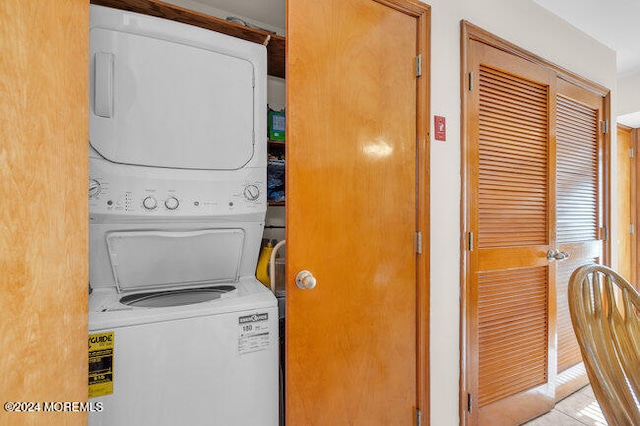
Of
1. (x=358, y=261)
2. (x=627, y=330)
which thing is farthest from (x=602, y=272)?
(x=358, y=261)

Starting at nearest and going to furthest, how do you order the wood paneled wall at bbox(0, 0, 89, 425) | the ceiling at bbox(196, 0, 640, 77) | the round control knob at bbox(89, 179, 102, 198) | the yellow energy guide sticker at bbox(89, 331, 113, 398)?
the wood paneled wall at bbox(0, 0, 89, 425)
the yellow energy guide sticker at bbox(89, 331, 113, 398)
the round control knob at bbox(89, 179, 102, 198)
the ceiling at bbox(196, 0, 640, 77)

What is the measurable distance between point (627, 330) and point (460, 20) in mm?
1517

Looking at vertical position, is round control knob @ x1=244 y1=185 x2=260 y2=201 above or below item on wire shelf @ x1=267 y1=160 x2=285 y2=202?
below

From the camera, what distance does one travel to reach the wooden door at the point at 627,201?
305cm

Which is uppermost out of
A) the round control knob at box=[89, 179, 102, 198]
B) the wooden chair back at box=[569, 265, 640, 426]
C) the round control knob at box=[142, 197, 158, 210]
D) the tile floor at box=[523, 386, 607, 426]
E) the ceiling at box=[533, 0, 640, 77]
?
the ceiling at box=[533, 0, 640, 77]

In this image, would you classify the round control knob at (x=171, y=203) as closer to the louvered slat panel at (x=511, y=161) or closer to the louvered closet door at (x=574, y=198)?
the louvered slat panel at (x=511, y=161)

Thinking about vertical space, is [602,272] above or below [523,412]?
above

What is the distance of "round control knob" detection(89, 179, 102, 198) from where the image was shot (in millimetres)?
957

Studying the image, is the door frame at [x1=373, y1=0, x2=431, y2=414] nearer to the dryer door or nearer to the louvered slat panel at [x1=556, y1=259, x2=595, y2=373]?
the dryer door

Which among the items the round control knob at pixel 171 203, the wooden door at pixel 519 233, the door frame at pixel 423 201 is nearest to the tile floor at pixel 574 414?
the wooden door at pixel 519 233

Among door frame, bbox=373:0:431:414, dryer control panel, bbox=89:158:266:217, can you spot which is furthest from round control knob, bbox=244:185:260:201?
door frame, bbox=373:0:431:414

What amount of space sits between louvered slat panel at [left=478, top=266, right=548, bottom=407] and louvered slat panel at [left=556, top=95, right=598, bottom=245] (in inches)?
18.9

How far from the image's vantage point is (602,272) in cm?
95

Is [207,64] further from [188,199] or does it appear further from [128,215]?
[128,215]
